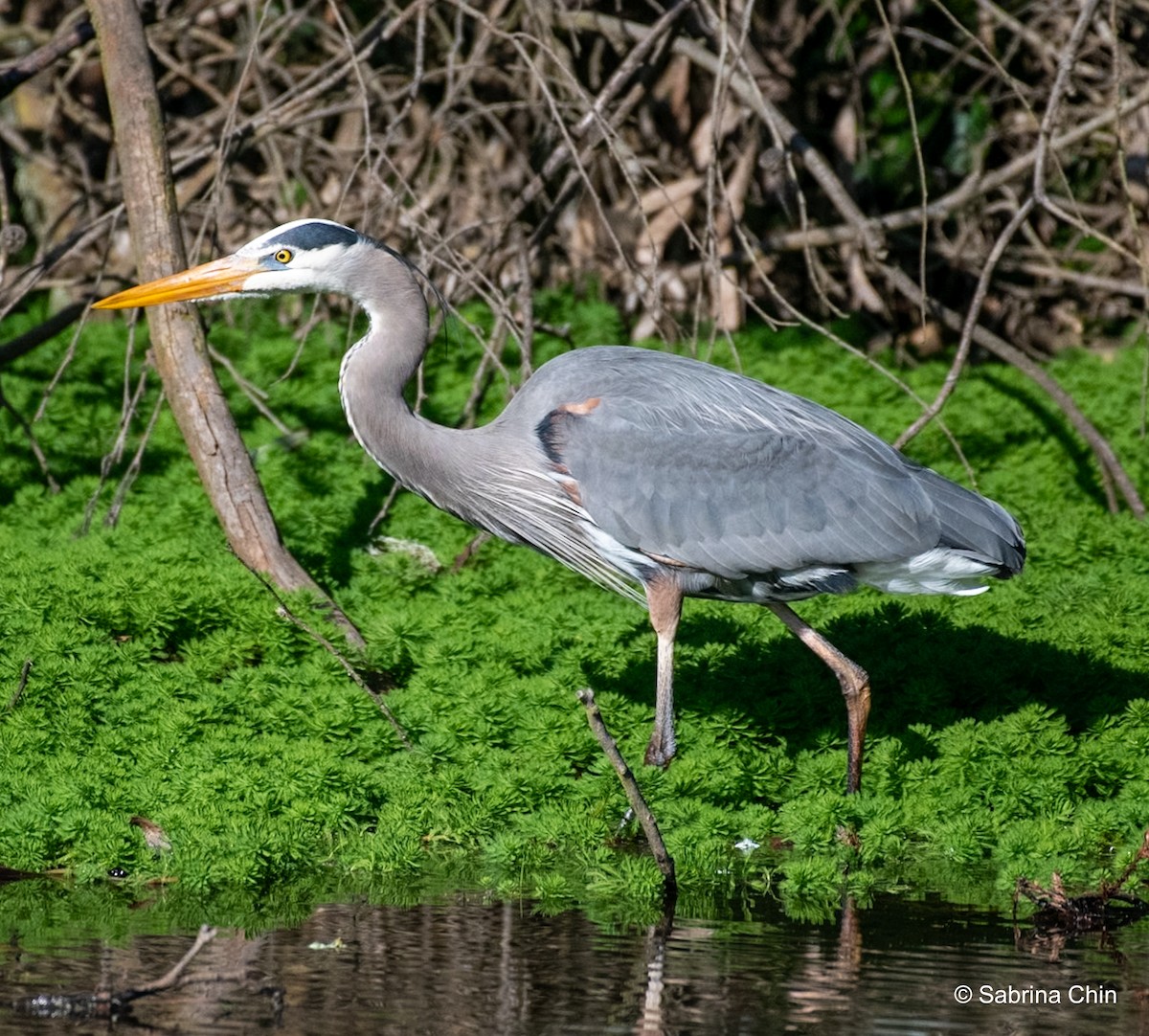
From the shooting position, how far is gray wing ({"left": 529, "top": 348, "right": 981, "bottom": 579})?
19.0 ft

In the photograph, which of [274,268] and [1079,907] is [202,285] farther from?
[1079,907]

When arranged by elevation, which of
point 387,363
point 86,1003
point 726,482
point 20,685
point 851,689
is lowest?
point 86,1003

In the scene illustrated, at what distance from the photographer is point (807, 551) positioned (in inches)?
229

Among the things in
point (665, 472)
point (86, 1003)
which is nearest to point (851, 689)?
point (665, 472)

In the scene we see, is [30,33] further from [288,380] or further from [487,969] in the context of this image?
[487,969]

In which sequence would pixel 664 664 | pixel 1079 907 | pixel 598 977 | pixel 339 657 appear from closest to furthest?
1. pixel 598 977
2. pixel 1079 907
3. pixel 664 664
4. pixel 339 657

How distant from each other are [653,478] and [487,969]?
2.30 metres

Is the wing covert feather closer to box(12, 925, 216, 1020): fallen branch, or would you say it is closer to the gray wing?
the gray wing

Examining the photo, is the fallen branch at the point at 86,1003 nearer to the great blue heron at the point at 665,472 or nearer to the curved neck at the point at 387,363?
the great blue heron at the point at 665,472

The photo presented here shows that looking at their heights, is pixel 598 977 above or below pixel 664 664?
below

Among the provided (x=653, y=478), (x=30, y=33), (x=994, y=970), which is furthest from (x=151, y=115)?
(x=30, y=33)

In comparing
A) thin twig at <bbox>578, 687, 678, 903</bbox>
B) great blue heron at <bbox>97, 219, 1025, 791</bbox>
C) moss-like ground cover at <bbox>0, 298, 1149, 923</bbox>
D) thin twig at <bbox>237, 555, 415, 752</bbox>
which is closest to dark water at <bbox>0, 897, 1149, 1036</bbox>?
thin twig at <bbox>578, 687, 678, 903</bbox>

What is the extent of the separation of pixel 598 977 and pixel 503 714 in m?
1.98

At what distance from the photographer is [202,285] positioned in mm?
5824
